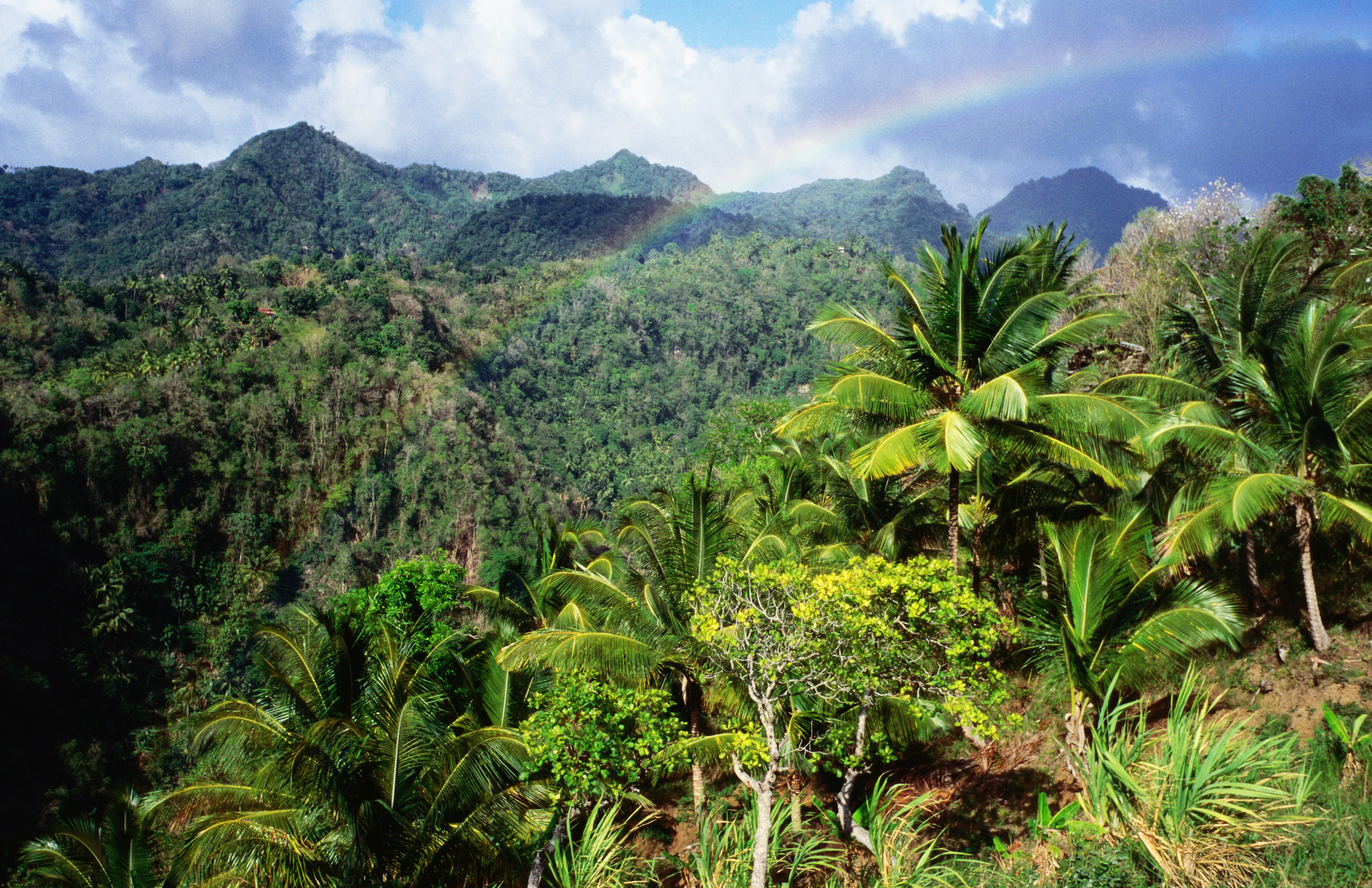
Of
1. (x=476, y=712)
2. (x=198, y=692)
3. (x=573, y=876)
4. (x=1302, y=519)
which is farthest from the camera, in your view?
(x=198, y=692)

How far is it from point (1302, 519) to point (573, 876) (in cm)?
868

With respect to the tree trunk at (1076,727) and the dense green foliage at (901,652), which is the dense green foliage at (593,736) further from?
the tree trunk at (1076,727)

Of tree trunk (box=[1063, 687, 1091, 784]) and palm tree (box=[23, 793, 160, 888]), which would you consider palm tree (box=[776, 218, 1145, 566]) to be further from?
palm tree (box=[23, 793, 160, 888])

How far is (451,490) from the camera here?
60.0m

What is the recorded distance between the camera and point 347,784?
22.6 ft

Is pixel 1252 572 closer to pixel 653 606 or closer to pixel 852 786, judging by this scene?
pixel 852 786

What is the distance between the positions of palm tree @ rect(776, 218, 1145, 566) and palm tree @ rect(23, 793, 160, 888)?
27.4ft

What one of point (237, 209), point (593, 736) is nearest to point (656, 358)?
point (237, 209)

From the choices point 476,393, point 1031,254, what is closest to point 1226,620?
point 1031,254

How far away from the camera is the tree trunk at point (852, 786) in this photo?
289 inches

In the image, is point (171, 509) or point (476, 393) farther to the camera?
point (476, 393)

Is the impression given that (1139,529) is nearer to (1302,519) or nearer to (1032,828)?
(1302,519)

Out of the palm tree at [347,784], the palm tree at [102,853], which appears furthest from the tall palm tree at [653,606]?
the palm tree at [102,853]

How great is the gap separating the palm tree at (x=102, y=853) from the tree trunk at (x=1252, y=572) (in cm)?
1332
